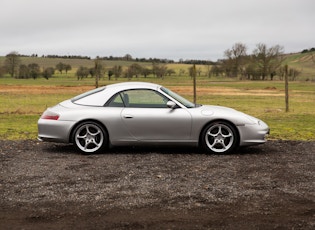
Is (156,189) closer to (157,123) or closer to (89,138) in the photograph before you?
(157,123)

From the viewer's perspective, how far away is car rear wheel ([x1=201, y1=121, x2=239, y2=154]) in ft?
28.0

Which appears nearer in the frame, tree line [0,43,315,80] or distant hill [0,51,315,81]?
tree line [0,43,315,80]

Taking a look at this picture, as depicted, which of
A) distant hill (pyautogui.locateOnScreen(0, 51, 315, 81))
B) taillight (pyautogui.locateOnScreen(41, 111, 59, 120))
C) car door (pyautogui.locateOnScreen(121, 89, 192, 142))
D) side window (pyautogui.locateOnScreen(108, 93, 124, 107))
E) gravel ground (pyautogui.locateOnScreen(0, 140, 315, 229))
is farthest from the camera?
distant hill (pyautogui.locateOnScreen(0, 51, 315, 81))

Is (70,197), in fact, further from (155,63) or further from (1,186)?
(155,63)

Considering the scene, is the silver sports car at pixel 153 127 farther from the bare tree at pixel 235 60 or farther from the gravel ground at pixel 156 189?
the bare tree at pixel 235 60

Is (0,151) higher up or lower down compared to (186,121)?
lower down

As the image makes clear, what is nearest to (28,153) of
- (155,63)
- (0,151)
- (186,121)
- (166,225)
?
(0,151)

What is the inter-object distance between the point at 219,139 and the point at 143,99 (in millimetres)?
1606

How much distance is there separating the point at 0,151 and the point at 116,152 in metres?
2.20

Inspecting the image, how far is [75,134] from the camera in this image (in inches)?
336

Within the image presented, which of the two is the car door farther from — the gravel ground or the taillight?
the taillight

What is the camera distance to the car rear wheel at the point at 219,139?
336 inches

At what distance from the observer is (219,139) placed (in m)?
8.54

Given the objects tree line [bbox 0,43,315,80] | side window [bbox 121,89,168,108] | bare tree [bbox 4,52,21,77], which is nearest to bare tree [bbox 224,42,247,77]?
tree line [bbox 0,43,315,80]
